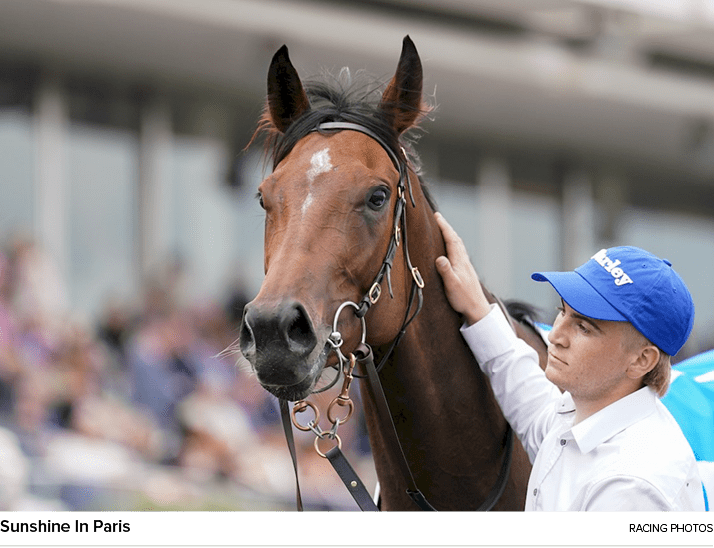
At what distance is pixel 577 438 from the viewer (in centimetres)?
185

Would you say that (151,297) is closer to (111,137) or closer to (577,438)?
(111,137)

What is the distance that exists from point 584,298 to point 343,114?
809 mm

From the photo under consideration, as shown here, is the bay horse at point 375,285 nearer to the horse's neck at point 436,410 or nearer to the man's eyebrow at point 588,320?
the horse's neck at point 436,410

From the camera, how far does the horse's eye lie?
209cm

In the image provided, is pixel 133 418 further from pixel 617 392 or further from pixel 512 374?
pixel 617 392

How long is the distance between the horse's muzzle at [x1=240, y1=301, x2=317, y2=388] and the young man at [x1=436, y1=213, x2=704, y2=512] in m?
0.56

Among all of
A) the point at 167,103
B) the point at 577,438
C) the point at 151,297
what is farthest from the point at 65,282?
the point at 577,438

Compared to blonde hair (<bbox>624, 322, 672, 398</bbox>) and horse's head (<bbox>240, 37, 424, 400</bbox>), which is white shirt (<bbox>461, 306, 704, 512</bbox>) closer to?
blonde hair (<bbox>624, 322, 672, 398</bbox>)

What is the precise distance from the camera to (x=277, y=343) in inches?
71.6

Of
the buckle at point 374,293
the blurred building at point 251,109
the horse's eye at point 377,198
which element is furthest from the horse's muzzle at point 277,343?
the blurred building at point 251,109

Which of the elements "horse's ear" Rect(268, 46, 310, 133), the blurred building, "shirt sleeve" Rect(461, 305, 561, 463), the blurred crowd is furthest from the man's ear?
the blurred building

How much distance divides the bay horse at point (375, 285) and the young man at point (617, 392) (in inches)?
14.9

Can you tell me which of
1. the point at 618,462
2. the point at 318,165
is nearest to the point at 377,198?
the point at 318,165
